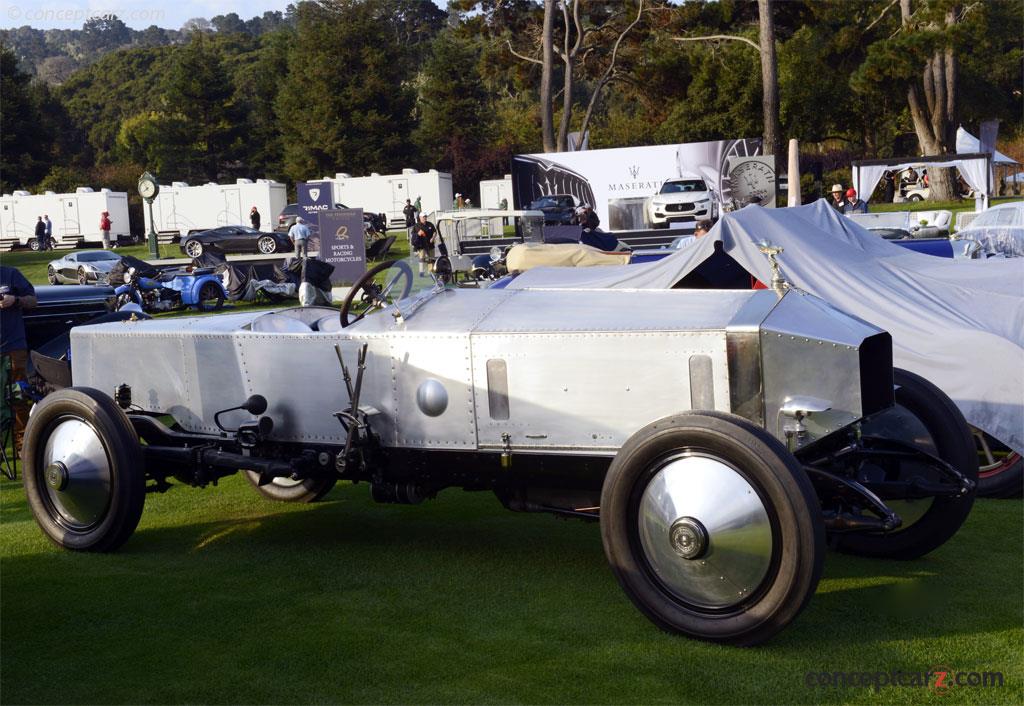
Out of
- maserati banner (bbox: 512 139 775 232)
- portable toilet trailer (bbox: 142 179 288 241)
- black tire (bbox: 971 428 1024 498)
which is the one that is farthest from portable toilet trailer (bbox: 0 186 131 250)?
black tire (bbox: 971 428 1024 498)

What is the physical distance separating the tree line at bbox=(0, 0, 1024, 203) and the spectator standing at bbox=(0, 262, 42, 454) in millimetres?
23293

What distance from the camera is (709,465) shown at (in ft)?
12.9

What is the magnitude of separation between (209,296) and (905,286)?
53.2 feet

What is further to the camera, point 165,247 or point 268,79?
point 268,79

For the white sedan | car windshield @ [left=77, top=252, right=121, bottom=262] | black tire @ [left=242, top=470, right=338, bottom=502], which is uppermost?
car windshield @ [left=77, top=252, right=121, bottom=262]

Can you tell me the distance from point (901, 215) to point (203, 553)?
16.1 metres

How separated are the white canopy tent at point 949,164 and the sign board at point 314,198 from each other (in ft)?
49.0

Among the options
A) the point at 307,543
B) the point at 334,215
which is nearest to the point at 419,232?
the point at 334,215

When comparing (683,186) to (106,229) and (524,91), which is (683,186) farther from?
(106,229)

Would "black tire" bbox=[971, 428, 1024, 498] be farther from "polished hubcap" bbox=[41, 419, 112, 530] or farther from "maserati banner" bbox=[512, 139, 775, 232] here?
"maserati banner" bbox=[512, 139, 775, 232]

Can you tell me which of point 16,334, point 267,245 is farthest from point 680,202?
point 16,334

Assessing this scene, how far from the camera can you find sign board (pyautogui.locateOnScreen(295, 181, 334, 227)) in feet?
80.8

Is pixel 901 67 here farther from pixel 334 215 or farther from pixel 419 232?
pixel 334 215

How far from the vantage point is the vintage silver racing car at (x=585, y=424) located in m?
3.92
